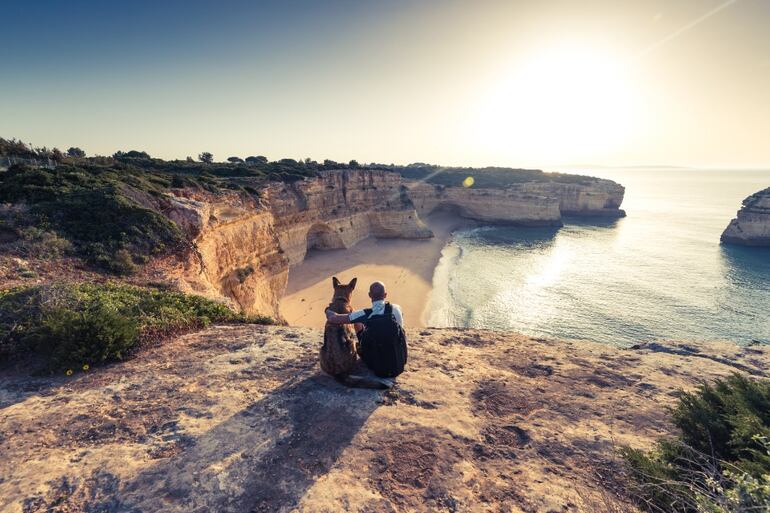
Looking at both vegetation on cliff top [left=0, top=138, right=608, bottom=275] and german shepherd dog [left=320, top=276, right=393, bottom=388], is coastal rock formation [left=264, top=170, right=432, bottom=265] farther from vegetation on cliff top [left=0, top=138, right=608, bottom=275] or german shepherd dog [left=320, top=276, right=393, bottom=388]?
german shepherd dog [left=320, top=276, right=393, bottom=388]

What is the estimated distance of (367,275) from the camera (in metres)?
32.3

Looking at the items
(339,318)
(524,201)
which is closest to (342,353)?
(339,318)

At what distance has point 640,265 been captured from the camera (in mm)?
35875

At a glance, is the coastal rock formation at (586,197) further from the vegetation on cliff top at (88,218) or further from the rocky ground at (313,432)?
the rocky ground at (313,432)

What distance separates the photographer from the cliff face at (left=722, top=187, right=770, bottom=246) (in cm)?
4488

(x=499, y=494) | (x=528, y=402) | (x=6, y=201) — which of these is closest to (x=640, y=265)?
(x=528, y=402)

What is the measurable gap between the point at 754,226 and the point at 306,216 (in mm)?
61828

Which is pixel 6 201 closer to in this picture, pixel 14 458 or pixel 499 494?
pixel 14 458

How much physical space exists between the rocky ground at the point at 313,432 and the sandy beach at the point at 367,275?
15174 mm

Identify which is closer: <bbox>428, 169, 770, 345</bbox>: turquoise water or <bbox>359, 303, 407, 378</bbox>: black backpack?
<bbox>359, 303, 407, 378</bbox>: black backpack

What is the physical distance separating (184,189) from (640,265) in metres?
44.0

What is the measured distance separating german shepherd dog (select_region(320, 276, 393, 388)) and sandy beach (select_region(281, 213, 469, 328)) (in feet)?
51.7

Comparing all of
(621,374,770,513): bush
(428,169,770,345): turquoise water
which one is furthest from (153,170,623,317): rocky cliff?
(621,374,770,513): bush

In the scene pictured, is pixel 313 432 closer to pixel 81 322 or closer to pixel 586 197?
pixel 81 322
